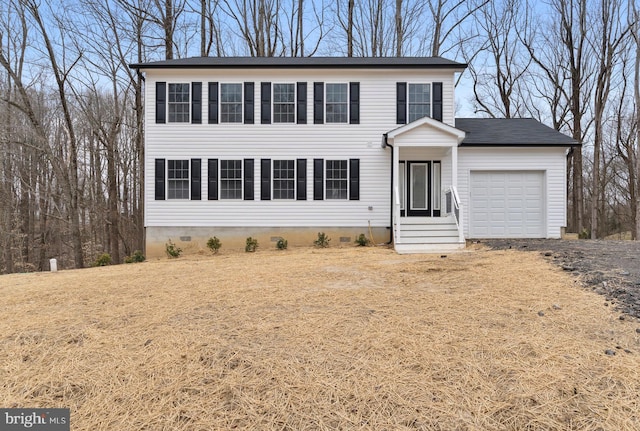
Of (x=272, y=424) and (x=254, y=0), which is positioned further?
(x=254, y=0)

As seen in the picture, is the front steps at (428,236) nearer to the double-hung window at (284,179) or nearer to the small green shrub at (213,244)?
the double-hung window at (284,179)

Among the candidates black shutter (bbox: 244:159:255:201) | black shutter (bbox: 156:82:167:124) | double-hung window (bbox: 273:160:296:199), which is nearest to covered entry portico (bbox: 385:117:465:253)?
double-hung window (bbox: 273:160:296:199)

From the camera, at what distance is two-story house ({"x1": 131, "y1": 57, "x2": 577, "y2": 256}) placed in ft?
40.9

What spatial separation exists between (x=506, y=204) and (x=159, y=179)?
38.2 feet

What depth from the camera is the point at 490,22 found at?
22.2 metres

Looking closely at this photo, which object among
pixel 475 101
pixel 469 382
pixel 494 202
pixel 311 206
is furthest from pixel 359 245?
pixel 475 101

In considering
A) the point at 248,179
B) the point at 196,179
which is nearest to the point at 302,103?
the point at 248,179

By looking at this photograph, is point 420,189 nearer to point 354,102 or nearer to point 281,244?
point 354,102

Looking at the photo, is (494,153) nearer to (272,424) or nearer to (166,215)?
(166,215)

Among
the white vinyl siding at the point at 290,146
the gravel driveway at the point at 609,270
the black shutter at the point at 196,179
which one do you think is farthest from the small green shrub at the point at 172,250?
the gravel driveway at the point at 609,270

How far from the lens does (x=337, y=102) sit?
1279cm

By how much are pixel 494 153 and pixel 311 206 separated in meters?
6.33

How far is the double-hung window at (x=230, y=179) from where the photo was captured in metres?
12.6

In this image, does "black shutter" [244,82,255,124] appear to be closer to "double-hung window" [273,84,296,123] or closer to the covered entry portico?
"double-hung window" [273,84,296,123]
